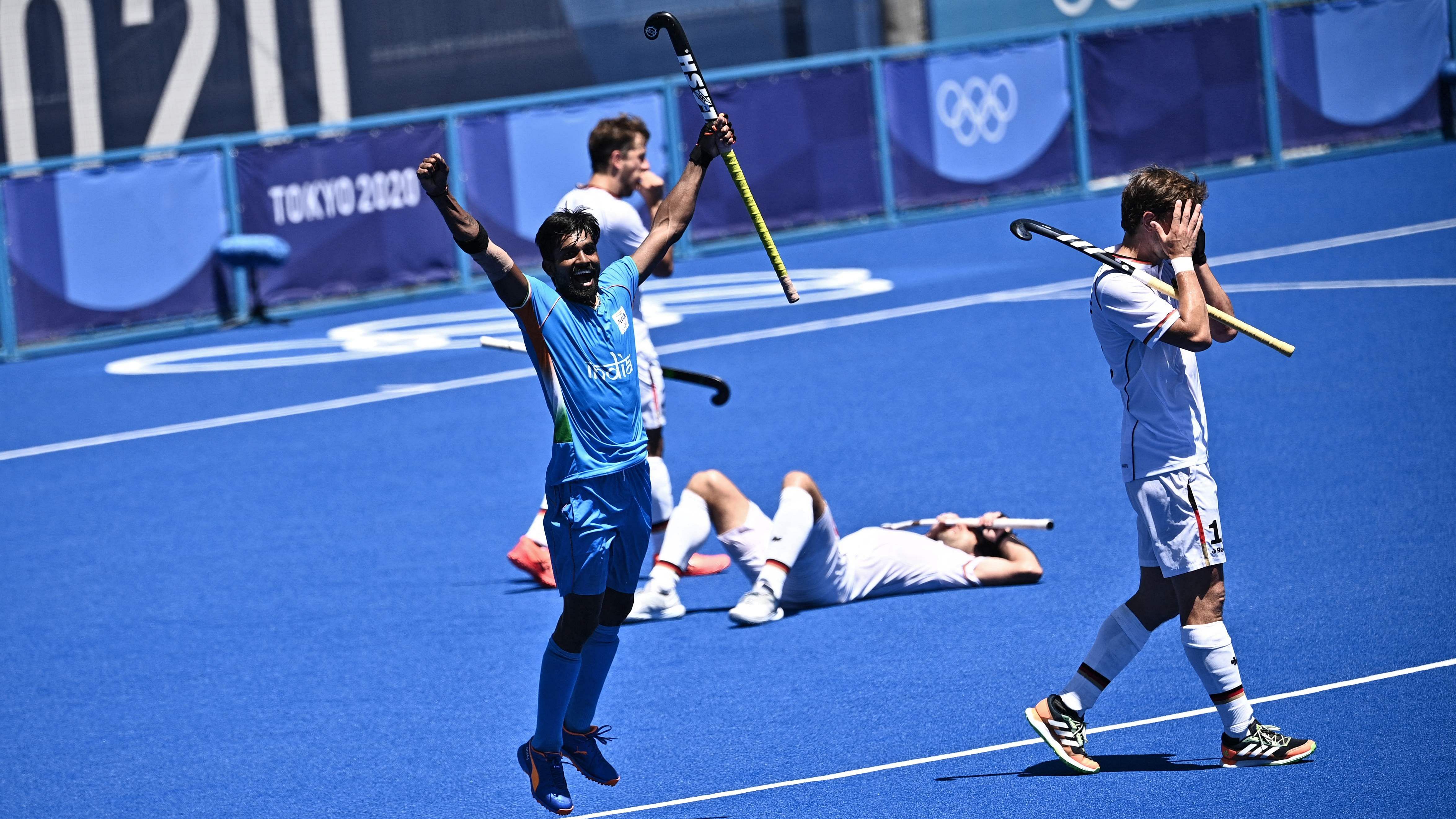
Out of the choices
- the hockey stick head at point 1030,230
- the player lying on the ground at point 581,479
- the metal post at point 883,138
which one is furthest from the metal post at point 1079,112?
the player lying on the ground at point 581,479

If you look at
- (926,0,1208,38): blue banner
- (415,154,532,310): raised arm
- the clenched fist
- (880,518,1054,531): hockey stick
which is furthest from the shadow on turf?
(926,0,1208,38): blue banner

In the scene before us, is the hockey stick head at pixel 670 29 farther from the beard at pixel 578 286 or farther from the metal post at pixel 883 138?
the metal post at pixel 883 138

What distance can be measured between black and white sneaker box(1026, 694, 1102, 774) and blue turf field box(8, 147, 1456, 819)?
71 mm

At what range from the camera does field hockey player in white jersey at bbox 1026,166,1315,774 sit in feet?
17.4

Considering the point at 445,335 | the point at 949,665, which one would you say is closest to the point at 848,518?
the point at 949,665

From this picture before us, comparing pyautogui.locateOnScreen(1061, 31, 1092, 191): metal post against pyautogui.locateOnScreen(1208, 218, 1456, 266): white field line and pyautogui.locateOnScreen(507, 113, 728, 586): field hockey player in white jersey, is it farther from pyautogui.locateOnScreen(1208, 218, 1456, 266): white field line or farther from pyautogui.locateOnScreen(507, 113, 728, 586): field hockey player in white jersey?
pyautogui.locateOnScreen(507, 113, 728, 586): field hockey player in white jersey

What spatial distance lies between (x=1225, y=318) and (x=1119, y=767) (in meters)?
1.63

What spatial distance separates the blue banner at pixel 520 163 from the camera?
18.8m

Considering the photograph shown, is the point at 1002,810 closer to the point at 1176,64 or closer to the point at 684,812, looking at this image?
the point at 684,812

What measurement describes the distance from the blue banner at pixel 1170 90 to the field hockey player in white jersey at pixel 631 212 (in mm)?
13719

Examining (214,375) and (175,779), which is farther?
(214,375)

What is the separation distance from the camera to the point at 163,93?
2395 cm

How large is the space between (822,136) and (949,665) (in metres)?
13.8

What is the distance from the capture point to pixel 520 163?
18.9 metres
